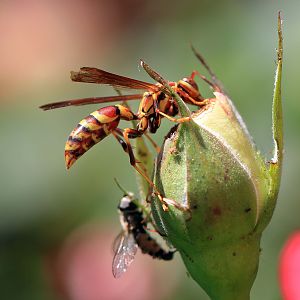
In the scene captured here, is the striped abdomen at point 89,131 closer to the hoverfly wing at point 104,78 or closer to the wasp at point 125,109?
the wasp at point 125,109

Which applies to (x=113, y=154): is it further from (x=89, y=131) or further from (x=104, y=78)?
(x=104, y=78)

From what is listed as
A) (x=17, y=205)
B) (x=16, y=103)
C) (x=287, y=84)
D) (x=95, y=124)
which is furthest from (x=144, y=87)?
(x=16, y=103)

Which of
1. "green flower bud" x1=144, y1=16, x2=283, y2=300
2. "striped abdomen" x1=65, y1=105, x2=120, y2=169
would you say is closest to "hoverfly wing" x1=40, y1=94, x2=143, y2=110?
"striped abdomen" x1=65, y1=105, x2=120, y2=169

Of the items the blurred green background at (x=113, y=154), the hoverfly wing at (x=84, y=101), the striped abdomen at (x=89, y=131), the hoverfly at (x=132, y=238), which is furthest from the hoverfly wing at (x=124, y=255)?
the blurred green background at (x=113, y=154)

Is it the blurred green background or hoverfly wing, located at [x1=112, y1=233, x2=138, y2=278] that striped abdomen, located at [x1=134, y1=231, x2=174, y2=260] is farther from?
the blurred green background

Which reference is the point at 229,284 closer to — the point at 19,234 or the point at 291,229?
the point at 291,229

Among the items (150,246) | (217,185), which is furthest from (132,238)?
(217,185)
